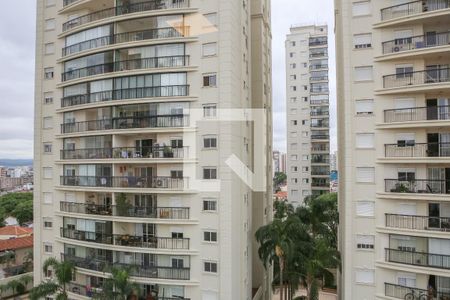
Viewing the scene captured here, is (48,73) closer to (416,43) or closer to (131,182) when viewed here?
(131,182)

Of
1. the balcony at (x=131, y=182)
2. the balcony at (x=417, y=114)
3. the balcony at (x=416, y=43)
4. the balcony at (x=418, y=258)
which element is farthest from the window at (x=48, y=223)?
the balcony at (x=416, y=43)

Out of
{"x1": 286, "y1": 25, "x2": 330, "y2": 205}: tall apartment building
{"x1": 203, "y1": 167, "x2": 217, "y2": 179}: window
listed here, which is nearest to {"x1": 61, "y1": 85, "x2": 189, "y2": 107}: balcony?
{"x1": 203, "y1": 167, "x2": 217, "y2": 179}: window

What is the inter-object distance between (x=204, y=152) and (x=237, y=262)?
28.7ft

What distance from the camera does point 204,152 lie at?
24.7m

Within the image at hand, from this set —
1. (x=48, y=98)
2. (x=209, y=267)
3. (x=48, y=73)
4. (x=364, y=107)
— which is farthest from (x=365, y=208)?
(x=48, y=73)

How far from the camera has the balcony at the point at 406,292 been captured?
21428 millimetres

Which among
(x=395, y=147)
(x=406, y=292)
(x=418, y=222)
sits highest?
(x=395, y=147)

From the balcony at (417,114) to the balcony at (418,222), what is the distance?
21.3 ft

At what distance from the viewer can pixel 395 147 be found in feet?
74.9

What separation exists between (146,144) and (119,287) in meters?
10.9

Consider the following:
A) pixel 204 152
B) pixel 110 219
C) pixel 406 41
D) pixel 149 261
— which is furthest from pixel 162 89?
pixel 406 41

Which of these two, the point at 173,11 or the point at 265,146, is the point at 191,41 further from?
the point at 265,146

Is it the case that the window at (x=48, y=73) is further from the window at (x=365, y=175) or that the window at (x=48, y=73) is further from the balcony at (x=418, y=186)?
the balcony at (x=418, y=186)

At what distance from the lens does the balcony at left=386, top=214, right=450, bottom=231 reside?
21.4 metres
